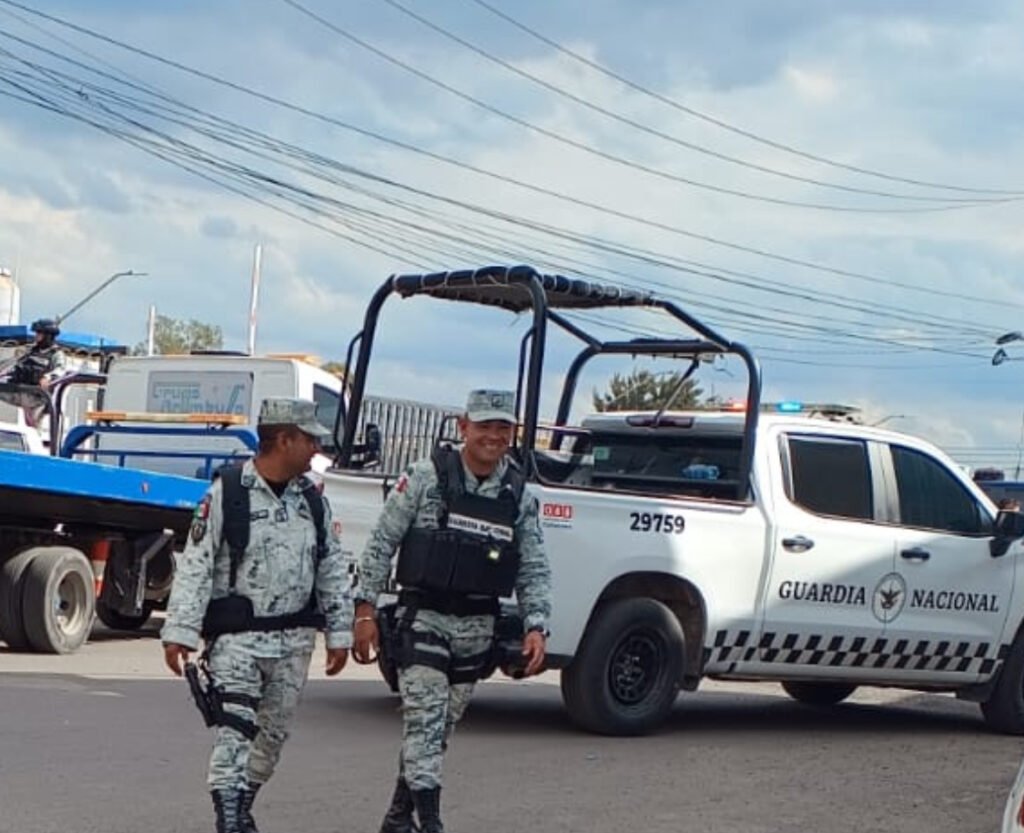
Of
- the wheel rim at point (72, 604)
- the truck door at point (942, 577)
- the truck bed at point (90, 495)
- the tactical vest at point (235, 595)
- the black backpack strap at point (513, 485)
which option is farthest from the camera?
the wheel rim at point (72, 604)

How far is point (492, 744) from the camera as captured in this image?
32.8 feet

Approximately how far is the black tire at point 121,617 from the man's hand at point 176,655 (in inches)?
373

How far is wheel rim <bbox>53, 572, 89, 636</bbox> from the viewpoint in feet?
46.0

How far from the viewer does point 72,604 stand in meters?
14.2

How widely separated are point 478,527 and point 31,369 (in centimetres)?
1095

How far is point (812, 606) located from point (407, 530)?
450 cm

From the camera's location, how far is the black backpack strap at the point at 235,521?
20.8ft

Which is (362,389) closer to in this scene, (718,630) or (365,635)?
(718,630)

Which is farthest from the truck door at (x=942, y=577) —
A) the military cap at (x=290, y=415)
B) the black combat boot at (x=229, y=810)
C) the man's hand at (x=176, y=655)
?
the man's hand at (x=176, y=655)

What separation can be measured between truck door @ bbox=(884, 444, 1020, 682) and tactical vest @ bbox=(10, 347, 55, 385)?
8792 millimetres

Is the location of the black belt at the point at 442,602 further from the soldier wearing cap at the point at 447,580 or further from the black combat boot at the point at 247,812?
the black combat boot at the point at 247,812

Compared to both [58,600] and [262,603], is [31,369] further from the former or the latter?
[262,603]

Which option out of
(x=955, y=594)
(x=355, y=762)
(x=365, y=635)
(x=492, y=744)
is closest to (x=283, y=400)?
(x=365, y=635)

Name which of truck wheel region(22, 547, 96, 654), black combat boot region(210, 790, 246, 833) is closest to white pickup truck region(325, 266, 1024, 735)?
truck wheel region(22, 547, 96, 654)
